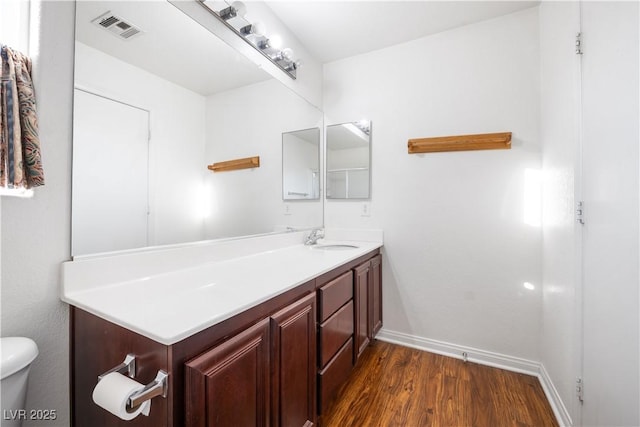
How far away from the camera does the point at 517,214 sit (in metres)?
1.86

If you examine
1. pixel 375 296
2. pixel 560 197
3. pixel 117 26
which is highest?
pixel 117 26

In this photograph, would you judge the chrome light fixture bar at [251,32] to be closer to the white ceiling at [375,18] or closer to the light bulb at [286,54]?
the light bulb at [286,54]

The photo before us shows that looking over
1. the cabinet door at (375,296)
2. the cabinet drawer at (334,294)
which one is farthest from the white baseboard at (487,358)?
the cabinet drawer at (334,294)

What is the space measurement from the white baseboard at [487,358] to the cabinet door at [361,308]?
17.3 inches

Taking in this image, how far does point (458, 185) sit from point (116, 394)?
2153 millimetres

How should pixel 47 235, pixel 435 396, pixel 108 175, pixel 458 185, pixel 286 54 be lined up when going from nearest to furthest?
1. pixel 47 235
2. pixel 108 175
3. pixel 435 396
4. pixel 286 54
5. pixel 458 185

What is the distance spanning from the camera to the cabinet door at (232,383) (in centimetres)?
68

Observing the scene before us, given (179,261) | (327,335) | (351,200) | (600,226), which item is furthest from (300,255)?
(600,226)

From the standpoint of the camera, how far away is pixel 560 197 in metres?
1.44

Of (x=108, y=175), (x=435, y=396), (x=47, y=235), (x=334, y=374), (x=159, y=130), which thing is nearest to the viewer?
(x=47, y=235)

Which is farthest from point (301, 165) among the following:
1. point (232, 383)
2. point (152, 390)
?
point (152, 390)

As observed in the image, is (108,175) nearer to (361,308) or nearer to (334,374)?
(334,374)

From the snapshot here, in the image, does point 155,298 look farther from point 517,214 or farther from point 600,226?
point 517,214

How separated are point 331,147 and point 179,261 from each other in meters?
1.67
